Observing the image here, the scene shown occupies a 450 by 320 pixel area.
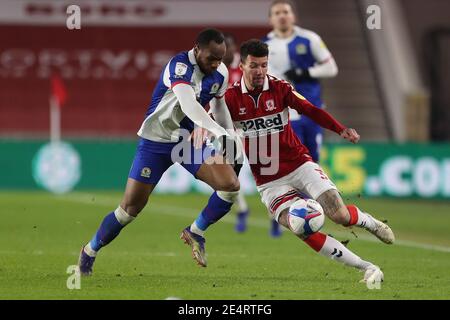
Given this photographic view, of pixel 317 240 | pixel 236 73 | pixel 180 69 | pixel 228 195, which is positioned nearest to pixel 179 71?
pixel 180 69

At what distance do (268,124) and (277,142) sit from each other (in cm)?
17

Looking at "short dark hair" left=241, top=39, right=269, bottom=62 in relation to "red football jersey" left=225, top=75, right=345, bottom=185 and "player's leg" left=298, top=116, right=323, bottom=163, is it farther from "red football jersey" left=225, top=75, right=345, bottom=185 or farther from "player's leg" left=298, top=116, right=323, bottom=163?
"player's leg" left=298, top=116, right=323, bottom=163

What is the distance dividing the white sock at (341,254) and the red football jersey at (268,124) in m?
0.78

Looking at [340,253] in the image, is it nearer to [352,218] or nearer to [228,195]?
[352,218]

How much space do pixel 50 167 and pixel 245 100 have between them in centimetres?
1243

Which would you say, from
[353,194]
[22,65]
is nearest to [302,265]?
[353,194]

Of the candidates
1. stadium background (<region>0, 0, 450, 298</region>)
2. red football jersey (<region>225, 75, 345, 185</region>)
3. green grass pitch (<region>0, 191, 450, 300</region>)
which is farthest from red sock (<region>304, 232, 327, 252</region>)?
stadium background (<region>0, 0, 450, 298</region>)

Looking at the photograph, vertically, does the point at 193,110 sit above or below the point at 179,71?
below

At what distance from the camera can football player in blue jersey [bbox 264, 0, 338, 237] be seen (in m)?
12.0

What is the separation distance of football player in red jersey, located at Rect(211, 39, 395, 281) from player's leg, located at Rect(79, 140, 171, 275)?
0.66m

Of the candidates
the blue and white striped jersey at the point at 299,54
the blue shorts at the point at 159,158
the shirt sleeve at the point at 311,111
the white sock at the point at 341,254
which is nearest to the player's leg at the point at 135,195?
the blue shorts at the point at 159,158

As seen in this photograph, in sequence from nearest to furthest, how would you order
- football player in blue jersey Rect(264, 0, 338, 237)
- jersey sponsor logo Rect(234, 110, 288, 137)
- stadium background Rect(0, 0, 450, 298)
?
jersey sponsor logo Rect(234, 110, 288, 137) < football player in blue jersey Rect(264, 0, 338, 237) < stadium background Rect(0, 0, 450, 298)

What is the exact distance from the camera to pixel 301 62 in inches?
479
